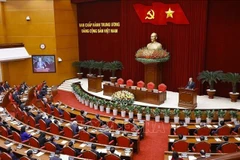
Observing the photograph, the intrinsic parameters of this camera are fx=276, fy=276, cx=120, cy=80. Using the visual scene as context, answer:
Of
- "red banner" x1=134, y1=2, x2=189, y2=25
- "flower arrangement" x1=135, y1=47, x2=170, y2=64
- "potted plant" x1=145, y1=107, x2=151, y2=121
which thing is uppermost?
"red banner" x1=134, y1=2, x2=189, y2=25

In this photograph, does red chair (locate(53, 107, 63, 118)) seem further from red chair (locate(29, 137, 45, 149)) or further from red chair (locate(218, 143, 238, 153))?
red chair (locate(218, 143, 238, 153))

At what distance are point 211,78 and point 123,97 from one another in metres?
4.01

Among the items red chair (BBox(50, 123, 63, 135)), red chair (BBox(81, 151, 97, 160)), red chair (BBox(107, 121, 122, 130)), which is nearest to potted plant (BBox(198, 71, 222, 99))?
red chair (BBox(107, 121, 122, 130))

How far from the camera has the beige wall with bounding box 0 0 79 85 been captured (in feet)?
58.0

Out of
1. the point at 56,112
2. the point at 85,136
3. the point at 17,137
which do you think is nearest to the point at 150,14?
the point at 56,112

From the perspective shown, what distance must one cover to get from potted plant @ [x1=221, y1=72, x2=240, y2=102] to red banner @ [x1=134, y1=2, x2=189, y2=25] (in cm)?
331

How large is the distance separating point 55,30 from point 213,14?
9.85 metres

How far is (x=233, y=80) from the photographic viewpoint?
38.8ft

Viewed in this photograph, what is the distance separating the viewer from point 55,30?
17.8 meters

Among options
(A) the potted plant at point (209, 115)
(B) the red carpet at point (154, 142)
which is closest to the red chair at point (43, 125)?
(B) the red carpet at point (154, 142)

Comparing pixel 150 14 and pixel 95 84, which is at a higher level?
pixel 150 14

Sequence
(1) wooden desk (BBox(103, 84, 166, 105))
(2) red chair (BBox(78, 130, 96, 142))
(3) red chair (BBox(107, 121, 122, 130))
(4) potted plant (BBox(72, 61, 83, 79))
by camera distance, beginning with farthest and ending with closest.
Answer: (4) potted plant (BBox(72, 61, 83, 79)) → (1) wooden desk (BBox(103, 84, 166, 105)) → (3) red chair (BBox(107, 121, 122, 130)) → (2) red chair (BBox(78, 130, 96, 142))

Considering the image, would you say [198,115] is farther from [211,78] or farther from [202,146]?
[202,146]

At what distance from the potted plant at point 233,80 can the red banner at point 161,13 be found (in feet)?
10.9
